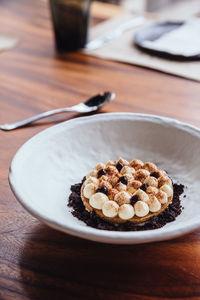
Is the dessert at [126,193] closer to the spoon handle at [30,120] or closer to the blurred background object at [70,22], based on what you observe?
the spoon handle at [30,120]

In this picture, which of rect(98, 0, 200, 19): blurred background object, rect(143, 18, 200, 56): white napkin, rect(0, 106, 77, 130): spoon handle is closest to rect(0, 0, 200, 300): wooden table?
rect(0, 106, 77, 130): spoon handle

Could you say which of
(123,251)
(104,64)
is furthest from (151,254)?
(104,64)

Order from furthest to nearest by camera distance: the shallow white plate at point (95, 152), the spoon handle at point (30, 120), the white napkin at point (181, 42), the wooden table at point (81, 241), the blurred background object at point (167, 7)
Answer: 1. the blurred background object at point (167, 7)
2. the white napkin at point (181, 42)
3. the spoon handle at point (30, 120)
4. the shallow white plate at point (95, 152)
5. the wooden table at point (81, 241)

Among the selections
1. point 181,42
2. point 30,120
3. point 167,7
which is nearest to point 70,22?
point 181,42

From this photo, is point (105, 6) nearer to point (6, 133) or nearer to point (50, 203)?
point (6, 133)

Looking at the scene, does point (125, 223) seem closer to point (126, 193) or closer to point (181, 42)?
point (126, 193)

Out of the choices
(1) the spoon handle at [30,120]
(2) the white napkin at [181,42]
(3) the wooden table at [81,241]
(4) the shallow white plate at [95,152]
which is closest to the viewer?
(3) the wooden table at [81,241]

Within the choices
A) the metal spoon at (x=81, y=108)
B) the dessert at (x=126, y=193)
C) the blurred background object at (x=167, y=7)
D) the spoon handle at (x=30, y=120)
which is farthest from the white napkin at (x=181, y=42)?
the blurred background object at (x=167, y=7)

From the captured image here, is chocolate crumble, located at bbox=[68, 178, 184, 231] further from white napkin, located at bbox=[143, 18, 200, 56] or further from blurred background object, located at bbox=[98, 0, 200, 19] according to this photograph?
blurred background object, located at bbox=[98, 0, 200, 19]
